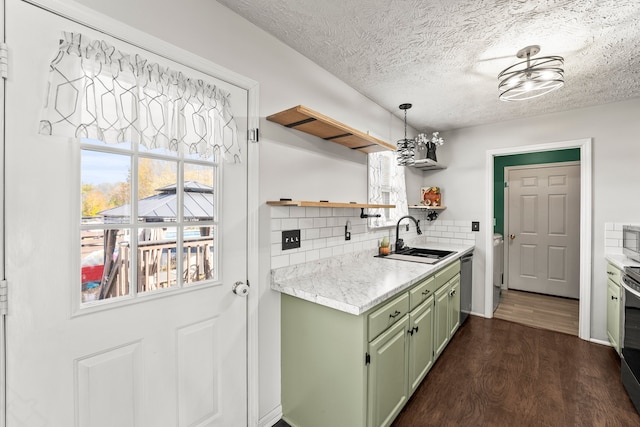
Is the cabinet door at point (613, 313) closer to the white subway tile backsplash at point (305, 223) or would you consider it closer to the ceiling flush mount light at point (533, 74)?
the ceiling flush mount light at point (533, 74)

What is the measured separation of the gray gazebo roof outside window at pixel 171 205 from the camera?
1.20 m

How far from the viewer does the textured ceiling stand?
60.2 inches

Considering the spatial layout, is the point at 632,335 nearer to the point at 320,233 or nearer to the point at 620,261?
Result: the point at 620,261

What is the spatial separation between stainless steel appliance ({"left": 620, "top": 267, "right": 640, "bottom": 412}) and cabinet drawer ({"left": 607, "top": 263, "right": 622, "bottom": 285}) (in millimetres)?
399

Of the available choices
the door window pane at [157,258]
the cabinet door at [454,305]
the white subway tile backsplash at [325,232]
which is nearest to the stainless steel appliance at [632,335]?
the cabinet door at [454,305]

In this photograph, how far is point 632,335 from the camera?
1.92m

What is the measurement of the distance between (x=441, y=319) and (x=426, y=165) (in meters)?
1.94

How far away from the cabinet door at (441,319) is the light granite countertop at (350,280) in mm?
244

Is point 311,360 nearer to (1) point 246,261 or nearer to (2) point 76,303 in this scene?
(1) point 246,261

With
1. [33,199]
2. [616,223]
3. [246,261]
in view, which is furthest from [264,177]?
[616,223]

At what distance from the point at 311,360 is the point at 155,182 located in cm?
125

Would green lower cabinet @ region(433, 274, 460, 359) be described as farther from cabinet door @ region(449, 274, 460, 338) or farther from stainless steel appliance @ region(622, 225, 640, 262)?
stainless steel appliance @ region(622, 225, 640, 262)

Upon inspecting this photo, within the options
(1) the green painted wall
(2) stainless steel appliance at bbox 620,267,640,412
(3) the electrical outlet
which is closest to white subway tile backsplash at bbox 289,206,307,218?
(3) the electrical outlet

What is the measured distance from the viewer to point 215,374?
150 centimetres
